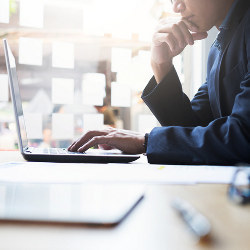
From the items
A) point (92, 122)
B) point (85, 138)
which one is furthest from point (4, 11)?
point (85, 138)

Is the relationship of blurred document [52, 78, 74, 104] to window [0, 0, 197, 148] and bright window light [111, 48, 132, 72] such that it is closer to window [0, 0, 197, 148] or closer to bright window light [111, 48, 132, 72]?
window [0, 0, 197, 148]

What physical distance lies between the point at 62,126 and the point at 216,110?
861 millimetres

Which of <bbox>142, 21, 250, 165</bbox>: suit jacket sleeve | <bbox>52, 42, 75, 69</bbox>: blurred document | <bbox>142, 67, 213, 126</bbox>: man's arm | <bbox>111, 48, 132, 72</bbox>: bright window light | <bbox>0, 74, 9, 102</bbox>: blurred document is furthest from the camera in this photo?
<bbox>111, 48, 132, 72</bbox>: bright window light

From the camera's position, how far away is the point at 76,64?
5.47ft

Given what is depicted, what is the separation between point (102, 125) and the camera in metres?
1.69

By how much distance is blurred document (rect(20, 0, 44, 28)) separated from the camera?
1.61 metres

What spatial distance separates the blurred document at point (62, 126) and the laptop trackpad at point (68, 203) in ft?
4.22

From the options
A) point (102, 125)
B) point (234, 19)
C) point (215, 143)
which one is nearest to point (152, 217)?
point (215, 143)

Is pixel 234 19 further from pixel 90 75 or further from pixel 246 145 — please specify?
pixel 90 75

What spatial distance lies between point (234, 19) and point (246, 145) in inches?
19.3

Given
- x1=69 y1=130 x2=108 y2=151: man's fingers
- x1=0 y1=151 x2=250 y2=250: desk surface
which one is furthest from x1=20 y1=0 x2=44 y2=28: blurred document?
x1=0 y1=151 x2=250 y2=250: desk surface

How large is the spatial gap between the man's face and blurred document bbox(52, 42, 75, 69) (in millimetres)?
749

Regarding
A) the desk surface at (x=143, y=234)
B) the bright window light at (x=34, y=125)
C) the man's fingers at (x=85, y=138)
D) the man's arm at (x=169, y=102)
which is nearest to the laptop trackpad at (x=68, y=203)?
the desk surface at (x=143, y=234)

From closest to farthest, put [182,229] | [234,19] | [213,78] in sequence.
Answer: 1. [182,229]
2. [234,19]
3. [213,78]
